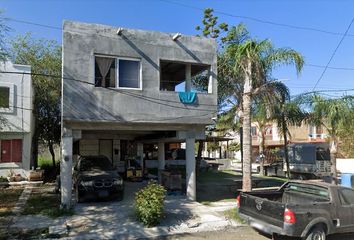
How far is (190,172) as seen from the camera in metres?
15.8

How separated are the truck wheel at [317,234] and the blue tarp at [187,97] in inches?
300

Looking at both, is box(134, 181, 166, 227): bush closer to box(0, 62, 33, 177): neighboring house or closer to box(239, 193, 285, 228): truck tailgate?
box(239, 193, 285, 228): truck tailgate

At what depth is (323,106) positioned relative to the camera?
20.2m

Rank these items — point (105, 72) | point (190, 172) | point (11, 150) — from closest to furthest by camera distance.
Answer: point (105, 72), point (190, 172), point (11, 150)

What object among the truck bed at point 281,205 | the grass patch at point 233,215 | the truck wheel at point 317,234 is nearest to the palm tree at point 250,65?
the grass patch at point 233,215

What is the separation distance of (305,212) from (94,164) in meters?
10.1

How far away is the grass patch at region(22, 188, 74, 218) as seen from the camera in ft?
41.2

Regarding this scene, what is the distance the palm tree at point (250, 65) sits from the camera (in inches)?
544

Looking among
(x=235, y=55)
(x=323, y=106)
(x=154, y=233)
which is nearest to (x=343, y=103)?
(x=323, y=106)

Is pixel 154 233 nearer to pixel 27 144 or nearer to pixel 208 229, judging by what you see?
pixel 208 229

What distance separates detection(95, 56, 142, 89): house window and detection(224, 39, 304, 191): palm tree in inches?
147

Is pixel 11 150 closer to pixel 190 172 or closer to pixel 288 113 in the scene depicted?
pixel 190 172

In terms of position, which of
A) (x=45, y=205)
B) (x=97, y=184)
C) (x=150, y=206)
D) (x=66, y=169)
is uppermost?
(x=66, y=169)

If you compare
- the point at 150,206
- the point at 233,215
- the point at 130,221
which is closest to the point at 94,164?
the point at 130,221
